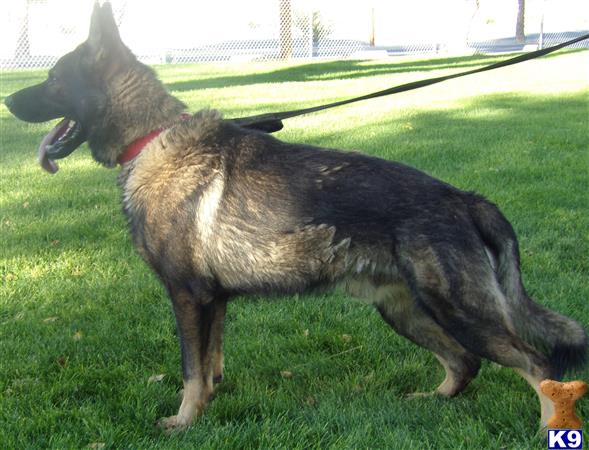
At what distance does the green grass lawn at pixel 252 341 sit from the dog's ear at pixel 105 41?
1675mm

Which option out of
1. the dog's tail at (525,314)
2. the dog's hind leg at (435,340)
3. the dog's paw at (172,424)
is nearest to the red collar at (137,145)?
the dog's paw at (172,424)

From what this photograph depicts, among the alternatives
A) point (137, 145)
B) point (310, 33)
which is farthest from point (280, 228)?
point (310, 33)

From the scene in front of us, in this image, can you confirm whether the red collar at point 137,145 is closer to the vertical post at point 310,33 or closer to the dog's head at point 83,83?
the dog's head at point 83,83

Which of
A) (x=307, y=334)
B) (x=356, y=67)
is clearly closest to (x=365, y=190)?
(x=307, y=334)

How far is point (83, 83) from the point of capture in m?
3.56

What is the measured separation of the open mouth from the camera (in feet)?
11.9

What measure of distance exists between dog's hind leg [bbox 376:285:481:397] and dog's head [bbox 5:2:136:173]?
1.85 metres

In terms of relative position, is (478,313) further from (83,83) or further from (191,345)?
(83,83)

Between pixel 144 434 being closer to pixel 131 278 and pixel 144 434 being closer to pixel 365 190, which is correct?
pixel 365 190

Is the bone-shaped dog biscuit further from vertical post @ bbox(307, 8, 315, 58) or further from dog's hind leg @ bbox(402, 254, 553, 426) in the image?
vertical post @ bbox(307, 8, 315, 58)

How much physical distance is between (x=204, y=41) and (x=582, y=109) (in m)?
16.2

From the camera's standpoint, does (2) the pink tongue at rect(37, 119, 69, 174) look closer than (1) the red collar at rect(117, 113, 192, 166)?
No

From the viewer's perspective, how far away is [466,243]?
114 inches

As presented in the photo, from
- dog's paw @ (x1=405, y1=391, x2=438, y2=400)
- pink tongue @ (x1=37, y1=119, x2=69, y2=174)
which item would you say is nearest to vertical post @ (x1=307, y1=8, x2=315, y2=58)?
pink tongue @ (x1=37, y1=119, x2=69, y2=174)
